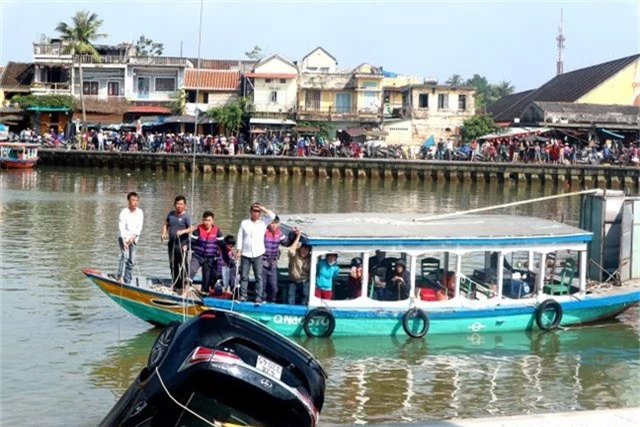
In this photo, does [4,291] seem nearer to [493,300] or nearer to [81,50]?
[493,300]

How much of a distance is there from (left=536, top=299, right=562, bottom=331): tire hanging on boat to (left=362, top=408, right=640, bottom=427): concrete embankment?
268 inches

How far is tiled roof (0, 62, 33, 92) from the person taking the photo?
215ft

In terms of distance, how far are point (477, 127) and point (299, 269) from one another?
1892 inches

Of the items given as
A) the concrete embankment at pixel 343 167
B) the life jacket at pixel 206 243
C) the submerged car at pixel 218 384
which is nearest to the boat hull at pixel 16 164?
the concrete embankment at pixel 343 167

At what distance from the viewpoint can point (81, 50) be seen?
62.6 m

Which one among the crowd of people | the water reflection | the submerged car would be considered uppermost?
the crowd of people

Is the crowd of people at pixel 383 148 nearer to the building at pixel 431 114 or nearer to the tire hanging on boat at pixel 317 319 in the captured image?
the building at pixel 431 114

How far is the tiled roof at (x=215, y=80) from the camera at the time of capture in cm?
6438

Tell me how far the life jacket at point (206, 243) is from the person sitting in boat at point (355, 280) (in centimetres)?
206

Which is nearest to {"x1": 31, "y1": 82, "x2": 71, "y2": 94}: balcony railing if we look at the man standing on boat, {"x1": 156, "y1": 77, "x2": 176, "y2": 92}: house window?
{"x1": 156, "y1": 77, "x2": 176, "y2": 92}: house window

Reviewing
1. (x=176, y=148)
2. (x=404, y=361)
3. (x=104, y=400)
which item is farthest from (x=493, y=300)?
(x=176, y=148)

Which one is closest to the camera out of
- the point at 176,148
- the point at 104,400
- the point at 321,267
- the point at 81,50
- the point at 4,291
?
the point at 104,400

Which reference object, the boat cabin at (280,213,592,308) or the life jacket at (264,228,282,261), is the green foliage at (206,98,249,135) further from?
the life jacket at (264,228,282,261)

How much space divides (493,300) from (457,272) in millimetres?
863
